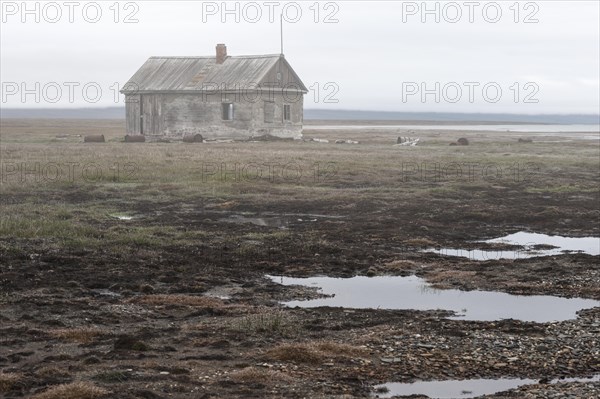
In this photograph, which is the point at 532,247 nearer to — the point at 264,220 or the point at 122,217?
the point at 264,220

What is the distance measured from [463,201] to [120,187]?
9.48m

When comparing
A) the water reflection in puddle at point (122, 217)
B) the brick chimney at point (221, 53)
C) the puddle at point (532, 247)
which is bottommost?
the puddle at point (532, 247)

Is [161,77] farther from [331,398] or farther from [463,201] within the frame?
[331,398]

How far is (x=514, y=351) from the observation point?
Answer: 9.00 meters

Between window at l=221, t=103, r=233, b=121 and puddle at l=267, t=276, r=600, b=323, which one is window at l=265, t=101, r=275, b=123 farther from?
puddle at l=267, t=276, r=600, b=323

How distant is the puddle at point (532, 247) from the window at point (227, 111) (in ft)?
109

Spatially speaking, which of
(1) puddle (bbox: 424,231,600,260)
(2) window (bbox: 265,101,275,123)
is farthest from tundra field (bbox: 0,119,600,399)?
(2) window (bbox: 265,101,275,123)

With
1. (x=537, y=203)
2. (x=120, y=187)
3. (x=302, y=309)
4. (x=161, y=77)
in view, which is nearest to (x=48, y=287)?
(x=302, y=309)

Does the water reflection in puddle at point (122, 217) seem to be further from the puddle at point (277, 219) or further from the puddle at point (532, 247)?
the puddle at point (532, 247)

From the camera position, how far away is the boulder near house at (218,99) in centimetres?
4944

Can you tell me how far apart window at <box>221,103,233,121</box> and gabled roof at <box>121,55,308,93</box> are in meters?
1.10

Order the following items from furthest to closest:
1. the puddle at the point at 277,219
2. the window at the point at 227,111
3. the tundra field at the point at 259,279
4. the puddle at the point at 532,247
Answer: the window at the point at 227,111 < the puddle at the point at 277,219 < the puddle at the point at 532,247 < the tundra field at the point at 259,279

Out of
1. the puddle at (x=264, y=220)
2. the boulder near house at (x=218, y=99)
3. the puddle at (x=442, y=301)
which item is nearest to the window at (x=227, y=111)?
the boulder near house at (x=218, y=99)

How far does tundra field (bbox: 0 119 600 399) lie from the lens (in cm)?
814
